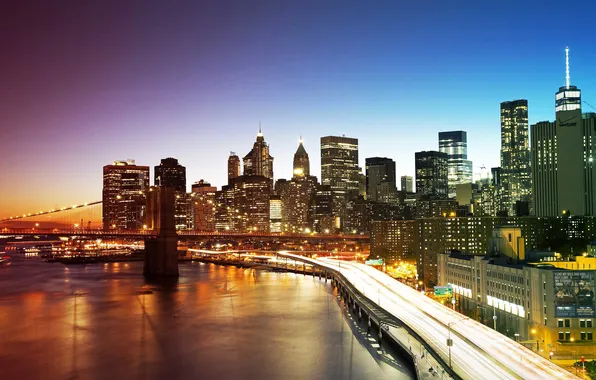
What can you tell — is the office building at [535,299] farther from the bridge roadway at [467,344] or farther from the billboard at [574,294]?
the bridge roadway at [467,344]

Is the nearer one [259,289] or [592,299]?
[592,299]

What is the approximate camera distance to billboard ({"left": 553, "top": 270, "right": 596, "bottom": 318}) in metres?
41.6

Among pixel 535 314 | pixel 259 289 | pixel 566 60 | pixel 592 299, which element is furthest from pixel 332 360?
pixel 566 60

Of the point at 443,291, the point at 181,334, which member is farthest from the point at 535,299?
the point at 181,334

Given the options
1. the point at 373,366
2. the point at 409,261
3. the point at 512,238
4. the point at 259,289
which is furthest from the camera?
the point at 409,261

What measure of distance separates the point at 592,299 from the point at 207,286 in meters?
60.2

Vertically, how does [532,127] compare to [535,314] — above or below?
above

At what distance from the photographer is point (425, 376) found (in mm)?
31922

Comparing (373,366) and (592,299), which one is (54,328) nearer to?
(373,366)

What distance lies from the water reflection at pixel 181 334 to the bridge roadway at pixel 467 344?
3990 millimetres

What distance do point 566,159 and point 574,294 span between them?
10090 centimetres

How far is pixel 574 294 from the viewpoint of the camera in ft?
138

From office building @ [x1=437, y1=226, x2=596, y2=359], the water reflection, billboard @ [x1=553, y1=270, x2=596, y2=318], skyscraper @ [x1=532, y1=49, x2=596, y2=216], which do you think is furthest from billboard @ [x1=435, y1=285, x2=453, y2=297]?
skyscraper @ [x1=532, y1=49, x2=596, y2=216]

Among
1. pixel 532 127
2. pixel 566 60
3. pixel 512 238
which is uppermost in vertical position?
pixel 566 60
